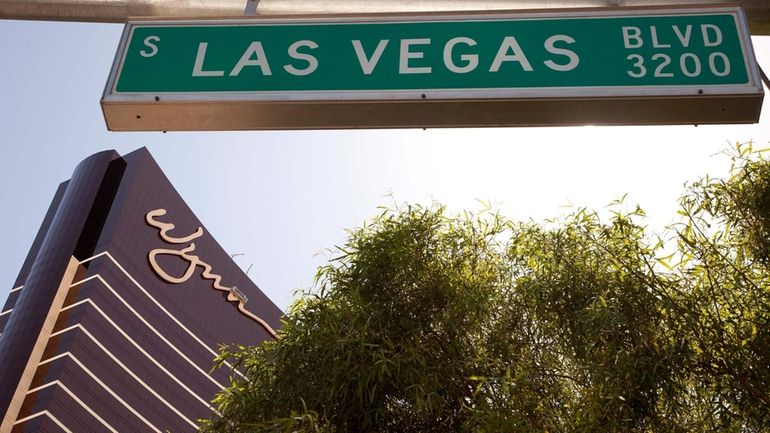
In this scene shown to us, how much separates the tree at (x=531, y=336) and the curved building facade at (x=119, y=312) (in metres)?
43.6

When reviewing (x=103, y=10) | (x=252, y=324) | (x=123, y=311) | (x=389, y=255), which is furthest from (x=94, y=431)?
(x=103, y=10)

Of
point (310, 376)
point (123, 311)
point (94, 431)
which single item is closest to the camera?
point (310, 376)

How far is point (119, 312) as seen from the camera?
50219 millimetres

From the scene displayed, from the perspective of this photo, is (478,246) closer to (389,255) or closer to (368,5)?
(389,255)

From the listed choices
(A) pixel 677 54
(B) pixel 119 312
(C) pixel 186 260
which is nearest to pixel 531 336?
(A) pixel 677 54

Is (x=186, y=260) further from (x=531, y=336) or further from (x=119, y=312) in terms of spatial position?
(x=531, y=336)

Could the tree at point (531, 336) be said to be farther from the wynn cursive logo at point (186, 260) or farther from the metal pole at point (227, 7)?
the wynn cursive logo at point (186, 260)

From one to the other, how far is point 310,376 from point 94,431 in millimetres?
45210

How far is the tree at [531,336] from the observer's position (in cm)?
494

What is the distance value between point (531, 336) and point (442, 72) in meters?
4.28

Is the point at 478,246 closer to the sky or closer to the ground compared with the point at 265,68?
closer to the sky

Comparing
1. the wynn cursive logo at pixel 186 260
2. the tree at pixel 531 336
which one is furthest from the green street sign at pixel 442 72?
the wynn cursive logo at pixel 186 260

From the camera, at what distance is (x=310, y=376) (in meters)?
5.75

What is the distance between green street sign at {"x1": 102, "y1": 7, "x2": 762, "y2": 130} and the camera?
193cm
